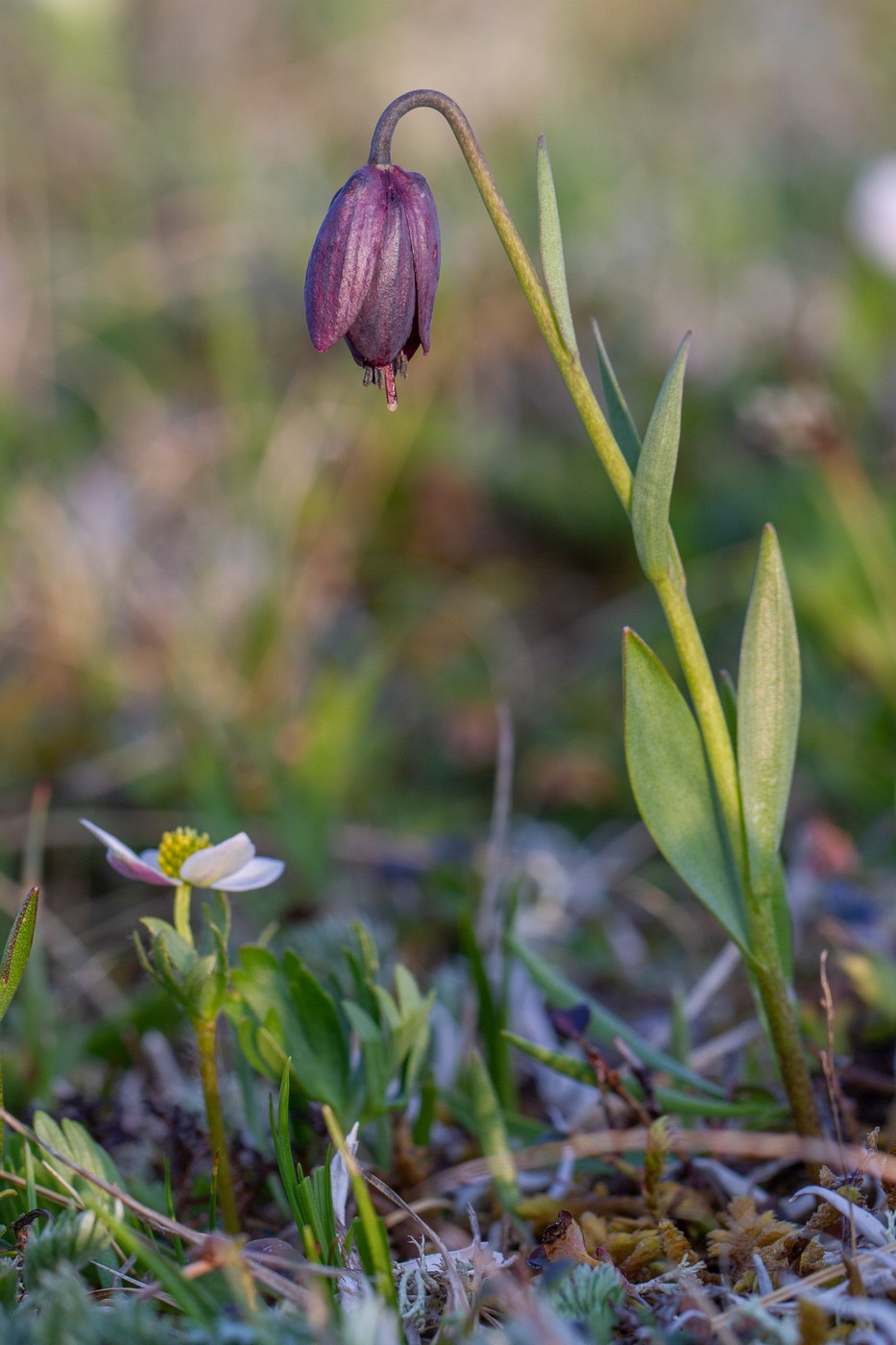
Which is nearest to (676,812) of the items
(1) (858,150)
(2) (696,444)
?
(2) (696,444)

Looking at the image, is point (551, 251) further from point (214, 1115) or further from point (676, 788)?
point (214, 1115)

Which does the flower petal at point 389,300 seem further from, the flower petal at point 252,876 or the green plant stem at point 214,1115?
the green plant stem at point 214,1115

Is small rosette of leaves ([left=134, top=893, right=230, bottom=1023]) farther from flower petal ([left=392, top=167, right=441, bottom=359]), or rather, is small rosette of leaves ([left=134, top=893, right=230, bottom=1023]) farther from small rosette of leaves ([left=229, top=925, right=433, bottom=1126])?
flower petal ([left=392, top=167, right=441, bottom=359])

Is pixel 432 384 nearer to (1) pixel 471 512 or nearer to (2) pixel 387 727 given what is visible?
(1) pixel 471 512

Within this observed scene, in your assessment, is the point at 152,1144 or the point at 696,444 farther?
the point at 696,444

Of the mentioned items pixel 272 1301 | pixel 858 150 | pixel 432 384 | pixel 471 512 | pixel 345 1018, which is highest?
pixel 858 150

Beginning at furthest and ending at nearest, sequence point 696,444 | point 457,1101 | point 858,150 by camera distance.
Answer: point 858,150, point 696,444, point 457,1101

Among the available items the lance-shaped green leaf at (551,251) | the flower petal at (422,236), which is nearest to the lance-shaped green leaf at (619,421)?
the lance-shaped green leaf at (551,251)
